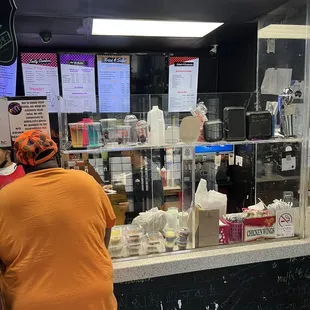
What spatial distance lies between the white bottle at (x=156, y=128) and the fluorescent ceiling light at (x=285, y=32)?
1.06m

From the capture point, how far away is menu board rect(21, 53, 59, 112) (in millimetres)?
3893

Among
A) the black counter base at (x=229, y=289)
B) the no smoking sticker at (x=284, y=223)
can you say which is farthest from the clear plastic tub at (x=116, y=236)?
the no smoking sticker at (x=284, y=223)

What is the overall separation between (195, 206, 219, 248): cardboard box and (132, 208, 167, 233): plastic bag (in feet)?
0.71

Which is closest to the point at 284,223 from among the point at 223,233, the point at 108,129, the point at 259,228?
the point at 259,228

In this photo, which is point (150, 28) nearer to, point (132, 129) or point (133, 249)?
point (132, 129)

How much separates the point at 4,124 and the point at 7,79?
0.38m

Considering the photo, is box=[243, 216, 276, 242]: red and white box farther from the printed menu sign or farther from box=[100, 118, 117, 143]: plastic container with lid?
the printed menu sign

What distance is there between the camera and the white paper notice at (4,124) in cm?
174

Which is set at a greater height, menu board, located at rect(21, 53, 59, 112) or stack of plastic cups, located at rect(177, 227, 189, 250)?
menu board, located at rect(21, 53, 59, 112)

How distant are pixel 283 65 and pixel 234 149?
0.98m

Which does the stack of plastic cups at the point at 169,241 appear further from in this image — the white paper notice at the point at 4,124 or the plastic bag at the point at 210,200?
the white paper notice at the point at 4,124

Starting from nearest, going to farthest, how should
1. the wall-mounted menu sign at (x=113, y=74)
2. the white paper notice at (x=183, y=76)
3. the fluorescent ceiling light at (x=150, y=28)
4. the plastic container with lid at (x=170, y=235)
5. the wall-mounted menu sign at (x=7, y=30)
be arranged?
the wall-mounted menu sign at (x=7, y=30)
the plastic container with lid at (x=170, y=235)
the fluorescent ceiling light at (x=150, y=28)
the wall-mounted menu sign at (x=113, y=74)
the white paper notice at (x=183, y=76)

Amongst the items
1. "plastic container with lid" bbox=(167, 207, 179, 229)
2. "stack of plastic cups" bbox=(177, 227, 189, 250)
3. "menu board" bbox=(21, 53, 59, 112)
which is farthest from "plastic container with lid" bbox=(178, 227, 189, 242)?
"menu board" bbox=(21, 53, 59, 112)

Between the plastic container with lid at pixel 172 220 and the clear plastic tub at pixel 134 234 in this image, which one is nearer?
the clear plastic tub at pixel 134 234
